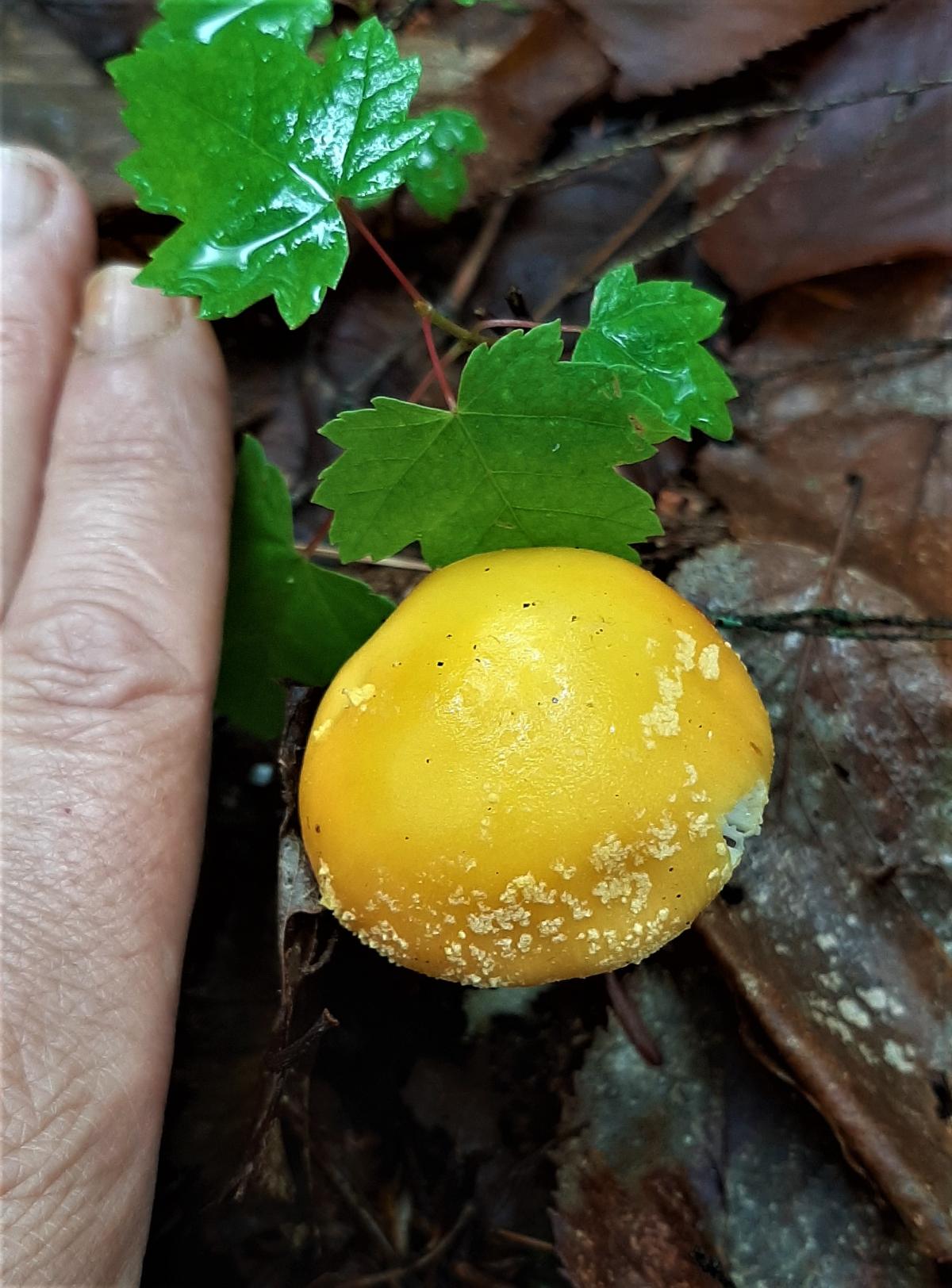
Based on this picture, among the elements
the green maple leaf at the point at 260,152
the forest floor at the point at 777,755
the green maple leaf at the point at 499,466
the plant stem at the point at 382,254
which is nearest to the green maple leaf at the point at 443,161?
the plant stem at the point at 382,254

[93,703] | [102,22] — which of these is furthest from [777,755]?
[102,22]

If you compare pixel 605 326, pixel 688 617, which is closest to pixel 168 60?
pixel 605 326

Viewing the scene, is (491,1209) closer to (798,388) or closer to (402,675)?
(402,675)

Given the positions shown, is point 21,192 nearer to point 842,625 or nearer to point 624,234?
point 624,234

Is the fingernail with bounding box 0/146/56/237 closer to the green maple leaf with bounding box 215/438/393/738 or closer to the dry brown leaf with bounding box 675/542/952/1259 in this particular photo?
the green maple leaf with bounding box 215/438/393/738

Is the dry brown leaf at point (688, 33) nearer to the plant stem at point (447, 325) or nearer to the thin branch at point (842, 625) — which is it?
the plant stem at point (447, 325)

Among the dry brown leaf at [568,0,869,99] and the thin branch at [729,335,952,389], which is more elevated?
the dry brown leaf at [568,0,869,99]

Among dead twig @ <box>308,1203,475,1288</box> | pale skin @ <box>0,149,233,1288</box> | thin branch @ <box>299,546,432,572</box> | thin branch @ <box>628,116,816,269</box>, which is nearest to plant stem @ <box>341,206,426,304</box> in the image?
pale skin @ <box>0,149,233,1288</box>

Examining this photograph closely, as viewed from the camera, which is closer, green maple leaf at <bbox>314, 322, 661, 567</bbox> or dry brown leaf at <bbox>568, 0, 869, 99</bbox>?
green maple leaf at <bbox>314, 322, 661, 567</bbox>

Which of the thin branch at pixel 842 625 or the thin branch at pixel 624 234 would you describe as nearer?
the thin branch at pixel 842 625
